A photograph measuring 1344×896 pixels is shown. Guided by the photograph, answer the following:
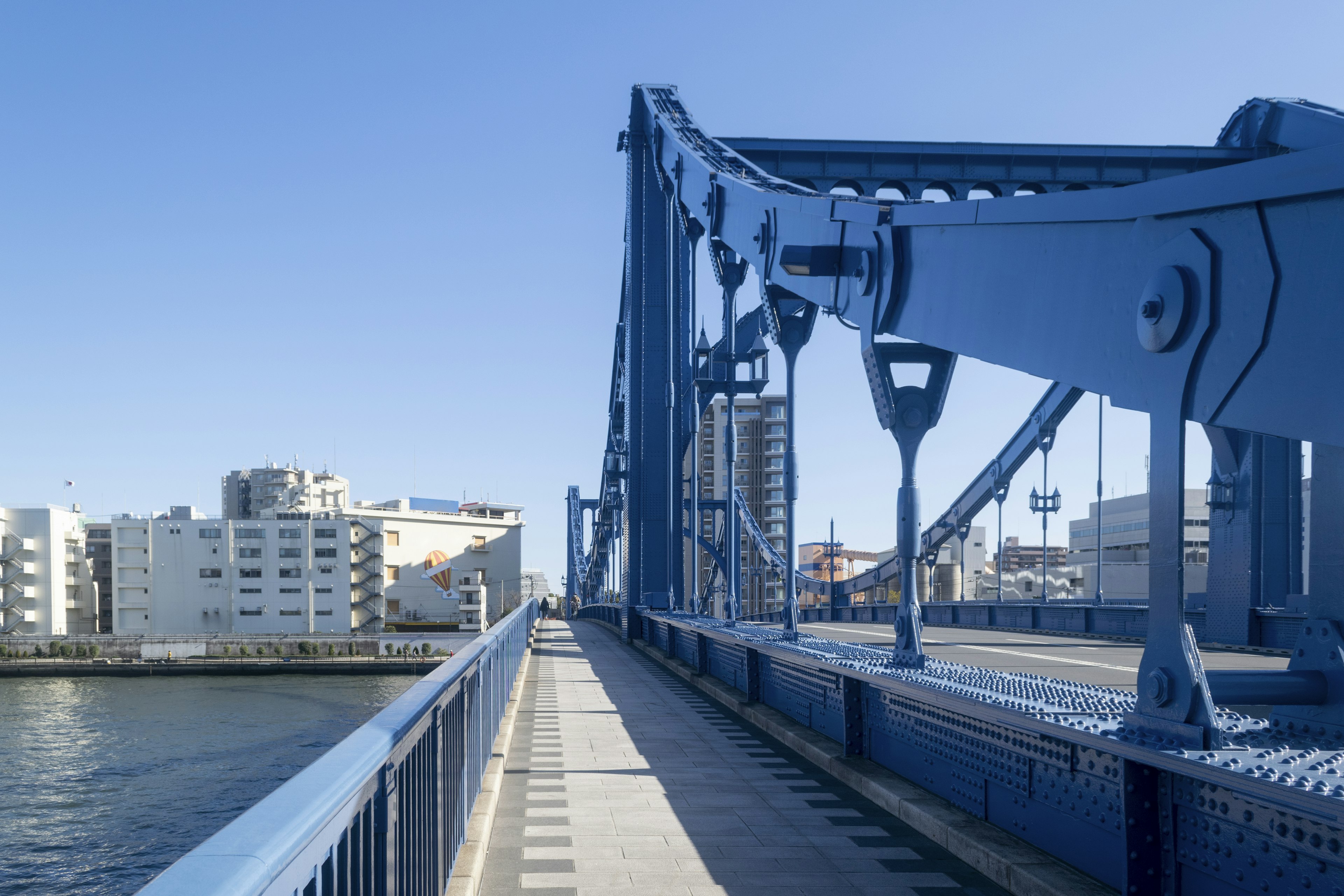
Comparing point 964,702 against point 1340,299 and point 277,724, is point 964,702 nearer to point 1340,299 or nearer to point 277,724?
point 1340,299

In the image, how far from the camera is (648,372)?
890 inches

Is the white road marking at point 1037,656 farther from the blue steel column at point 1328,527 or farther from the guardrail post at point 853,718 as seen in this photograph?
the blue steel column at point 1328,527

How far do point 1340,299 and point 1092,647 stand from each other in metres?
14.1

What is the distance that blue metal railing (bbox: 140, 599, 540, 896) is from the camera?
55.4 inches

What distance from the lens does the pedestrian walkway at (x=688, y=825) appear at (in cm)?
476

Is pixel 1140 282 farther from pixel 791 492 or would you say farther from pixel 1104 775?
pixel 791 492

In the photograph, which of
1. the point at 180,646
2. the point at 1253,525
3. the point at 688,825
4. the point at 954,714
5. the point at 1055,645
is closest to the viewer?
the point at 954,714

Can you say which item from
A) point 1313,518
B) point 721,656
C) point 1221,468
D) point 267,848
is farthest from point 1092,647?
point 267,848

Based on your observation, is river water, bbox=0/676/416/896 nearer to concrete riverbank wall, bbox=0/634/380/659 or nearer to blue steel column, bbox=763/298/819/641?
concrete riverbank wall, bbox=0/634/380/659

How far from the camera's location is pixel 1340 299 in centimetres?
267

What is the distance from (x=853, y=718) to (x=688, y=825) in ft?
5.60

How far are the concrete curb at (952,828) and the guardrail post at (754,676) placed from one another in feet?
5.49

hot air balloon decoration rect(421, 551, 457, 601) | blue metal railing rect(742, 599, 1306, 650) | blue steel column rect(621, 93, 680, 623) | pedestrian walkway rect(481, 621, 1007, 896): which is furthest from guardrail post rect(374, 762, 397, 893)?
hot air balloon decoration rect(421, 551, 457, 601)

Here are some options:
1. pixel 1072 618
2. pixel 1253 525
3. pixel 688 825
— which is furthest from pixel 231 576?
pixel 688 825
